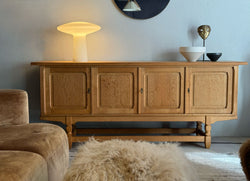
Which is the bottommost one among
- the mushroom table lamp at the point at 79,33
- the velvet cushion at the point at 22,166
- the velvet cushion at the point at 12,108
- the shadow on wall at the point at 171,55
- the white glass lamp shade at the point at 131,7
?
the velvet cushion at the point at 22,166

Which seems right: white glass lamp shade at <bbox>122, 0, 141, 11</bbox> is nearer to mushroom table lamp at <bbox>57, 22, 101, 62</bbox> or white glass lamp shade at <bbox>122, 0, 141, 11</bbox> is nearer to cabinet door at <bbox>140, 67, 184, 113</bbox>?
mushroom table lamp at <bbox>57, 22, 101, 62</bbox>

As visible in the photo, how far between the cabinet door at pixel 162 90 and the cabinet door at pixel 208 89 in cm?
8

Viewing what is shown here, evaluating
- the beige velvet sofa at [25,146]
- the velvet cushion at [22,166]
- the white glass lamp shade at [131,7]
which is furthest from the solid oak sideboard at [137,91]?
the velvet cushion at [22,166]

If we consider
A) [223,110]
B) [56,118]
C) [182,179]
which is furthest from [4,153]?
[223,110]

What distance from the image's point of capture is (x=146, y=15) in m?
3.25

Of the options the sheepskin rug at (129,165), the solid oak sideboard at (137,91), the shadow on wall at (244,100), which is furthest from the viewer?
the shadow on wall at (244,100)

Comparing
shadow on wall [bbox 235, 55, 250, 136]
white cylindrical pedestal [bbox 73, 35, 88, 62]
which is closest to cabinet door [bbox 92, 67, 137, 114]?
white cylindrical pedestal [bbox 73, 35, 88, 62]

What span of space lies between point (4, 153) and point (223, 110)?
2.00m

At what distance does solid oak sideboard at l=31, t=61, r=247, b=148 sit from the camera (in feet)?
9.34

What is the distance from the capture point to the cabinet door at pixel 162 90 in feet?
9.36

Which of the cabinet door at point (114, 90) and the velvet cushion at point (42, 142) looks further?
the cabinet door at point (114, 90)

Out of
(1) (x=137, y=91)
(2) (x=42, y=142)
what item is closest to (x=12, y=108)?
(2) (x=42, y=142)

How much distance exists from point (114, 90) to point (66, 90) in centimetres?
43

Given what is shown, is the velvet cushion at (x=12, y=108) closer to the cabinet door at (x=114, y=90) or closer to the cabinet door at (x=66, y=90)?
the cabinet door at (x=66, y=90)
